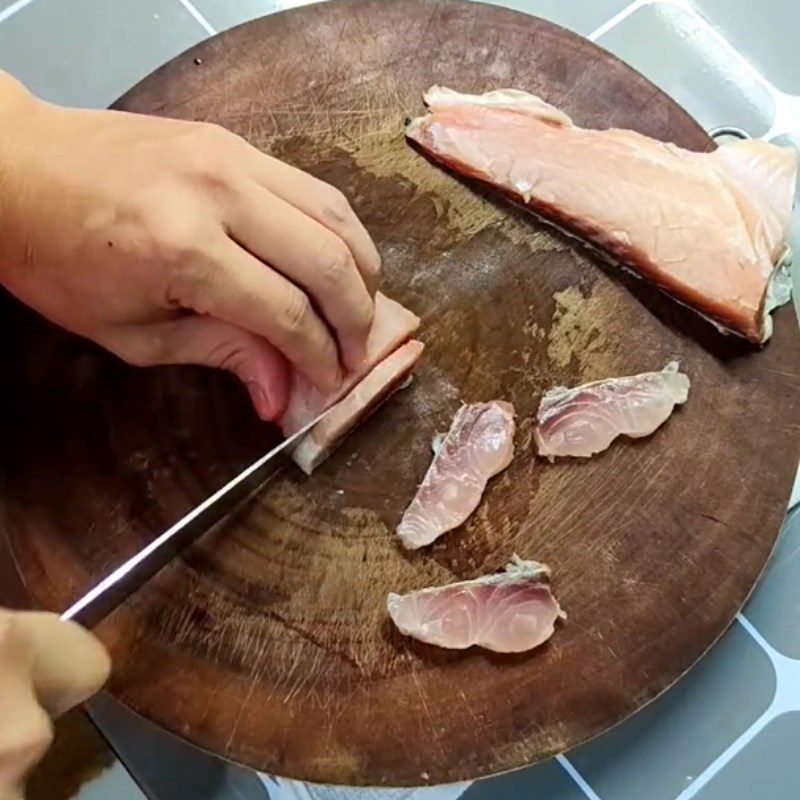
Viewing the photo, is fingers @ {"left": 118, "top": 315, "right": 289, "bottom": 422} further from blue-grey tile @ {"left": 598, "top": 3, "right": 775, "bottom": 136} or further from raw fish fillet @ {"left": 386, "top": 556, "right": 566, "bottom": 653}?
blue-grey tile @ {"left": 598, "top": 3, "right": 775, "bottom": 136}

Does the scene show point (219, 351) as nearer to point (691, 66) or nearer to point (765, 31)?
point (691, 66)

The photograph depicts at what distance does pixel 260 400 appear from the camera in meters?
1.19

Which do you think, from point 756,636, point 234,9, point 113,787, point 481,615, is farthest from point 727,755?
point 234,9

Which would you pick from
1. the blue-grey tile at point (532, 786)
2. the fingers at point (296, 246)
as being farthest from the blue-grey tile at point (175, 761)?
the fingers at point (296, 246)

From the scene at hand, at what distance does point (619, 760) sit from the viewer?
1.30m

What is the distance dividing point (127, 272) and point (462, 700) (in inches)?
22.6

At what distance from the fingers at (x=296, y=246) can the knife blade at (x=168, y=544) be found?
186mm

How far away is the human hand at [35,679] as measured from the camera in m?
0.74

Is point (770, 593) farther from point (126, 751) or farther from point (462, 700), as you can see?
point (126, 751)

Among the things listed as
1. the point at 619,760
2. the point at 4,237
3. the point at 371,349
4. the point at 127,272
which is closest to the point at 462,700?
the point at 619,760

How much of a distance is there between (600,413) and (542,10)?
0.79 meters

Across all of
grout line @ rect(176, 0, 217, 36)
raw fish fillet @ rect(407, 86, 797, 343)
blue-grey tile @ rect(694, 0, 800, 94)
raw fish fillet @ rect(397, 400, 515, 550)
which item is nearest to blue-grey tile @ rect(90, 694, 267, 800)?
raw fish fillet @ rect(397, 400, 515, 550)

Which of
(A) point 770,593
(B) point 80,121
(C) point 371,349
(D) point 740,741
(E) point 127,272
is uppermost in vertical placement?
(B) point 80,121

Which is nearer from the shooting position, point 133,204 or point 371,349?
point 133,204
